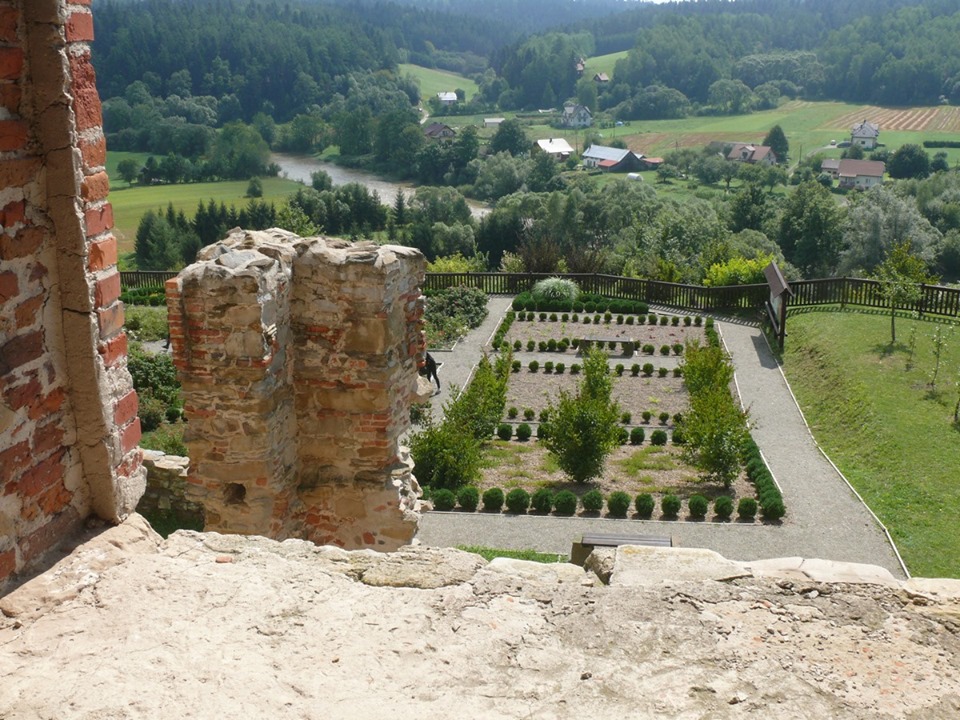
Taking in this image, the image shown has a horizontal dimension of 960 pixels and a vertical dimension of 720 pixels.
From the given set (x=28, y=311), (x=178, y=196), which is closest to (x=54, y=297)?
(x=28, y=311)

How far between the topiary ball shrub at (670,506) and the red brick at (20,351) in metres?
11.6

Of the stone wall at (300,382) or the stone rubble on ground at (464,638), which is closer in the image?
the stone rubble on ground at (464,638)

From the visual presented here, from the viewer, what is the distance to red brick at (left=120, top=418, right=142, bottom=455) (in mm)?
4742

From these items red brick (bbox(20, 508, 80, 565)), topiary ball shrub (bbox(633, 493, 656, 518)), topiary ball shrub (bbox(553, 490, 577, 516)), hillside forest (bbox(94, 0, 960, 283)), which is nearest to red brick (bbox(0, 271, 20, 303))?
red brick (bbox(20, 508, 80, 565))

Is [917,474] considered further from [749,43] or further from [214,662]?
[749,43]

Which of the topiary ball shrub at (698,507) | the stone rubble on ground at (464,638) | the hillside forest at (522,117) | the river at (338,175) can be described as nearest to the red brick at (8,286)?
the stone rubble on ground at (464,638)

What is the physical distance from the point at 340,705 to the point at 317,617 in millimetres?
620

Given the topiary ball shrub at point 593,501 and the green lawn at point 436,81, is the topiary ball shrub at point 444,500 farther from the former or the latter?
the green lawn at point 436,81

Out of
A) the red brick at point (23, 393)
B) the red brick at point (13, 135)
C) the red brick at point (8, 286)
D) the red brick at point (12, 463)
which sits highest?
the red brick at point (13, 135)

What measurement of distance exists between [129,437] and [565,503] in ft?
34.6

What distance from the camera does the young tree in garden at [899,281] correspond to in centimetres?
2220

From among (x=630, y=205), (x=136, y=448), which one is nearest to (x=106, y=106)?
(x=630, y=205)

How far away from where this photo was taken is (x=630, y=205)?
57.0 metres

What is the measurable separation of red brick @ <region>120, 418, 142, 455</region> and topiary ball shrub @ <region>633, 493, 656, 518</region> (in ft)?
35.2
